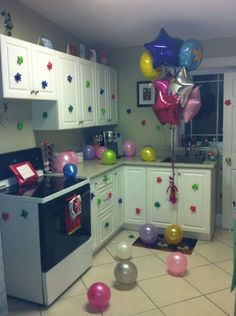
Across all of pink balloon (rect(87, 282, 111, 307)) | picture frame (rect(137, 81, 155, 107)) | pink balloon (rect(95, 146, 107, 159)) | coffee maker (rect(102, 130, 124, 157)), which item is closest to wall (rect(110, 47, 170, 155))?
picture frame (rect(137, 81, 155, 107))

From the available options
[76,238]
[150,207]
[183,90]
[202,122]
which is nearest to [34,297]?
[76,238]

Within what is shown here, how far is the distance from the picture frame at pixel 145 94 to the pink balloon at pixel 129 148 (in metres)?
0.57

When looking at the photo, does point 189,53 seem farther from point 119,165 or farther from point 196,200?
point 196,200

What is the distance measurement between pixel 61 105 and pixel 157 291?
6.26 ft

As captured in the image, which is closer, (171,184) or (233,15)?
(233,15)

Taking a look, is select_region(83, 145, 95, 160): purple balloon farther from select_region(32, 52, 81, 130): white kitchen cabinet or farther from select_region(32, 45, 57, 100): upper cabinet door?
select_region(32, 45, 57, 100): upper cabinet door

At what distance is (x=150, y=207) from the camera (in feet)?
12.7

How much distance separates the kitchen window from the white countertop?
531mm

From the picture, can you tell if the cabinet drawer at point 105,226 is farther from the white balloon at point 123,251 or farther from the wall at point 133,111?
the wall at point 133,111

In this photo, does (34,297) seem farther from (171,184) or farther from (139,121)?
(139,121)

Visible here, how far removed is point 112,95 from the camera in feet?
14.1

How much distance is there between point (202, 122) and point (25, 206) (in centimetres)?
274

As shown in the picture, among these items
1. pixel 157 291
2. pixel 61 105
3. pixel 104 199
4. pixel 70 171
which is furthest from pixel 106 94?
pixel 157 291

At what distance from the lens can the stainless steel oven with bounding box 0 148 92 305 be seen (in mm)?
2354
